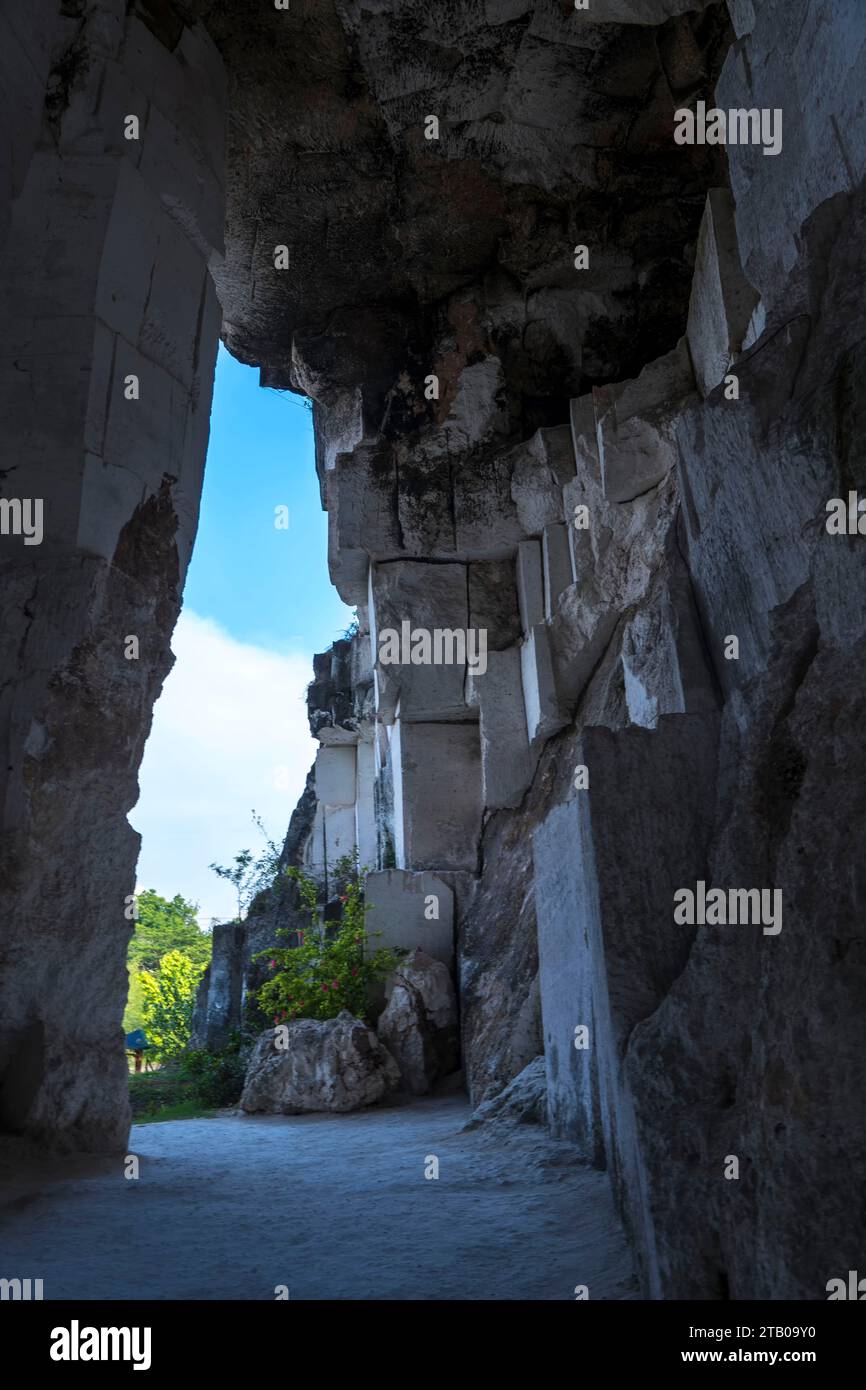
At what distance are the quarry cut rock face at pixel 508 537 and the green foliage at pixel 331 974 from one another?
1.02 ft

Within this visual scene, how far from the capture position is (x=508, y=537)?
1094 cm

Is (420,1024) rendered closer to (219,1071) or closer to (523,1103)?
(219,1071)

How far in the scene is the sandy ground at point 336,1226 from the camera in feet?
10.1

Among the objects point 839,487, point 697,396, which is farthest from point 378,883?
point 839,487

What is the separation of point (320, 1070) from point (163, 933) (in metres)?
17.9

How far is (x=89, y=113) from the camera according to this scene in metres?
6.70

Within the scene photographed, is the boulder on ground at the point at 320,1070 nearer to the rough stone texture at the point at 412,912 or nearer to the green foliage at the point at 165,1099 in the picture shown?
the green foliage at the point at 165,1099

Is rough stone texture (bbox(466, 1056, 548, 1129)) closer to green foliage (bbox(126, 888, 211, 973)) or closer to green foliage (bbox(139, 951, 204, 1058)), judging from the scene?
green foliage (bbox(139, 951, 204, 1058))

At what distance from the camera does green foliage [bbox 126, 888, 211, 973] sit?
2358 cm

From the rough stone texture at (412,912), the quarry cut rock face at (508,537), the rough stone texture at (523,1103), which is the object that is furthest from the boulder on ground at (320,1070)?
the rough stone texture at (523,1103)

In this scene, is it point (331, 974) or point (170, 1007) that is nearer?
point (331, 974)

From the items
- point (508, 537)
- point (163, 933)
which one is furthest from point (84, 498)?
point (163, 933)
